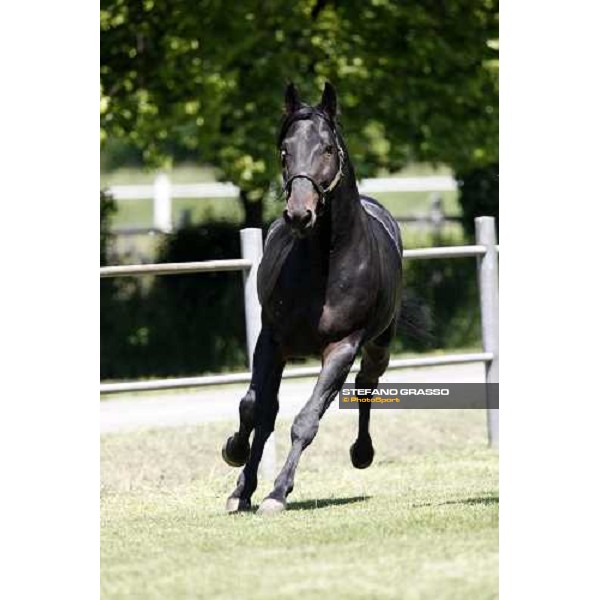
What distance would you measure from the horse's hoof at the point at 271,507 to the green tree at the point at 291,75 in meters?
8.11

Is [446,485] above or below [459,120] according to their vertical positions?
below

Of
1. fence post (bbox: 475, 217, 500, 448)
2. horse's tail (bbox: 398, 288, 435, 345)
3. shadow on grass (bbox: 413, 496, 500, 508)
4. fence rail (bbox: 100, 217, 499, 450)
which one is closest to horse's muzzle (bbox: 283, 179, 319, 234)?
shadow on grass (bbox: 413, 496, 500, 508)

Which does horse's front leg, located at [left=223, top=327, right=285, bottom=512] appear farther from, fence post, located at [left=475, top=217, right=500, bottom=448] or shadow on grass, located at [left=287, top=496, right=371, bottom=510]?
fence post, located at [left=475, top=217, right=500, bottom=448]

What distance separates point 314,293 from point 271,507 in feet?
3.57

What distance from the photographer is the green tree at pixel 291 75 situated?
1503 cm

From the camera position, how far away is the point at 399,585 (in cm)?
554

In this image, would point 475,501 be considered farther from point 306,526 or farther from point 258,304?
point 258,304

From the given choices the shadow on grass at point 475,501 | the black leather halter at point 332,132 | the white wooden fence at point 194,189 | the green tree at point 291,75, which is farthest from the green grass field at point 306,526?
the white wooden fence at point 194,189

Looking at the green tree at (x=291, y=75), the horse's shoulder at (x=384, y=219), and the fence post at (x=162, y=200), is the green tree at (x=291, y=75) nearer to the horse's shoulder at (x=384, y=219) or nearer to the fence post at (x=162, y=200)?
Result: the horse's shoulder at (x=384, y=219)

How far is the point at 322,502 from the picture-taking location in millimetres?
8016

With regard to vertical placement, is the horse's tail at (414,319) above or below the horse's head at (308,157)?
below
